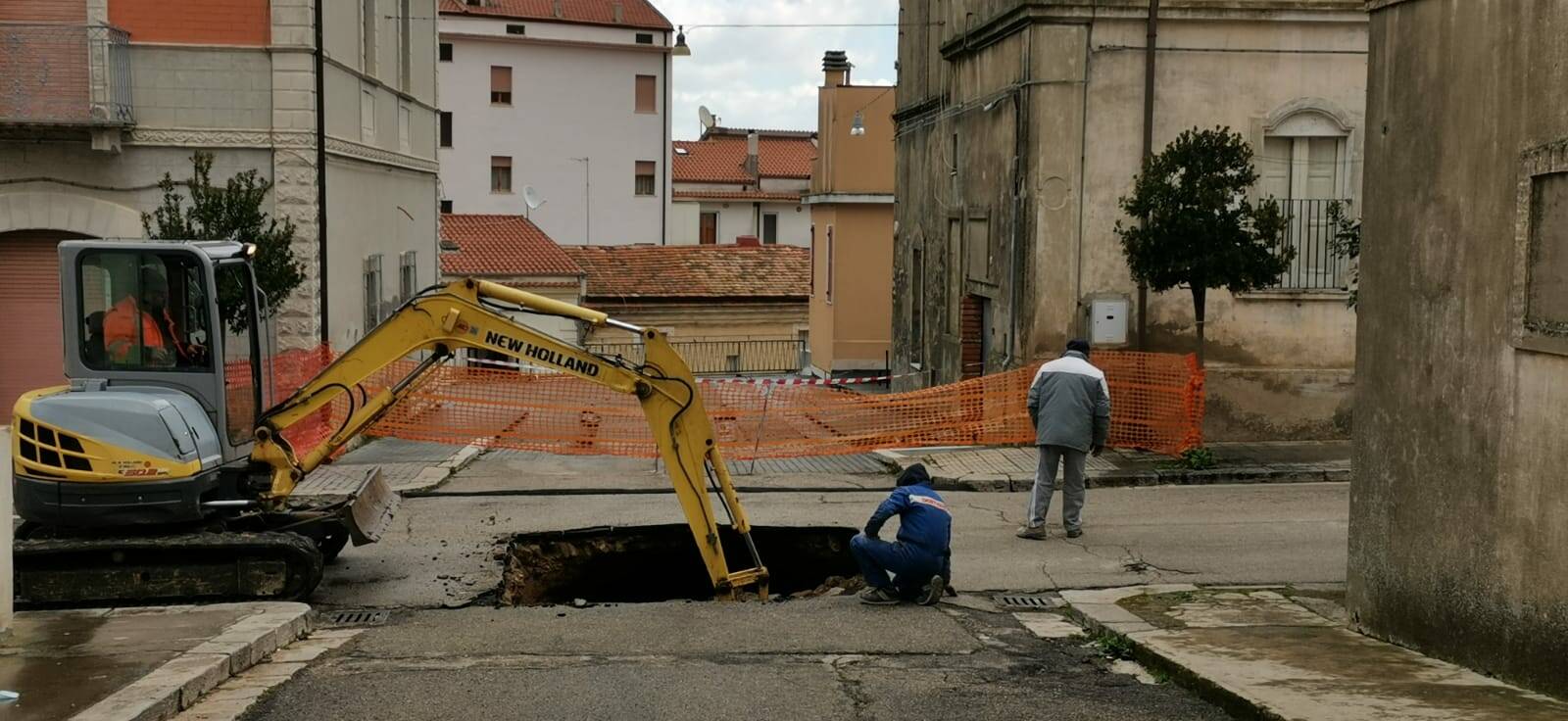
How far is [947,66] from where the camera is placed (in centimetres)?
2295

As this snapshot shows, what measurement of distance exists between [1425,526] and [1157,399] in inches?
339

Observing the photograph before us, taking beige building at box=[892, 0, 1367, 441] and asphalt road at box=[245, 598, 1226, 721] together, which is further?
beige building at box=[892, 0, 1367, 441]

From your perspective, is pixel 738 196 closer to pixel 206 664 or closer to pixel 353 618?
pixel 353 618

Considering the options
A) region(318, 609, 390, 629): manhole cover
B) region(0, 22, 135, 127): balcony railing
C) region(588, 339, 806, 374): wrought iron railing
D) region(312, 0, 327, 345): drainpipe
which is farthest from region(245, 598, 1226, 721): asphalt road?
region(588, 339, 806, 374): wrought iron railing

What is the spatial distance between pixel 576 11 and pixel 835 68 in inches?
725

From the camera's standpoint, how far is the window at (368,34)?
20938mm

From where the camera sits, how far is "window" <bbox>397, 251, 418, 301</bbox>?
79.5 ft

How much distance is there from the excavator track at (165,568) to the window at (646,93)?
165ft

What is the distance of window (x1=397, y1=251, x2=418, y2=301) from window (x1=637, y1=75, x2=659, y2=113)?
3438cm

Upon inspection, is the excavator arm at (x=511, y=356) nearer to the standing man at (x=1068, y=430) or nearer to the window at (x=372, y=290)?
the standing man at (x=1068, y=430)

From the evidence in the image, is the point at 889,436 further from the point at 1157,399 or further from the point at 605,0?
the point at 605,0

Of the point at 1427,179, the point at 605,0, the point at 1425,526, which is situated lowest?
the point at 1425,526

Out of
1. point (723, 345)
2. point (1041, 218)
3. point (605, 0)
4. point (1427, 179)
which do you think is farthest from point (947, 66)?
point (605, 0)

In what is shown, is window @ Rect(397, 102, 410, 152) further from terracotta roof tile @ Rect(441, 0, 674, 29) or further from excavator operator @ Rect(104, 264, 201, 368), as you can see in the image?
terracotta roof tile @ Rect(441, 0, 674, 29)
